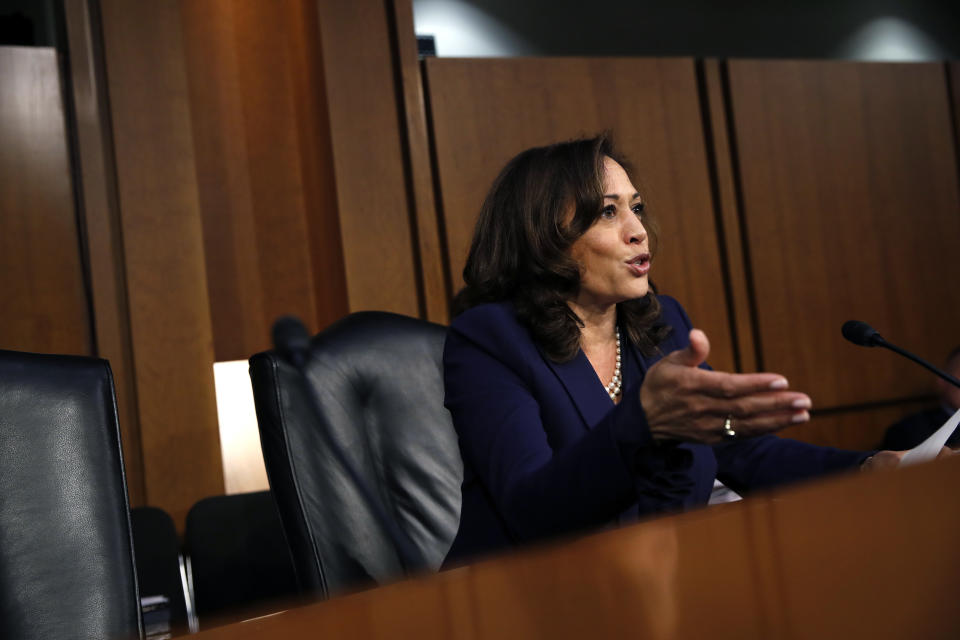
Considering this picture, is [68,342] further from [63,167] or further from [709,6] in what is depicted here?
[709,6]

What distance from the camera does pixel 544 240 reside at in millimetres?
1691

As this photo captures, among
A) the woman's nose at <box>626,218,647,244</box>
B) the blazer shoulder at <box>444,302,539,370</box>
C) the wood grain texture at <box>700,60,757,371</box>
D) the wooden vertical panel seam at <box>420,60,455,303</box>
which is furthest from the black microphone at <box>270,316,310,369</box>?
the wood grain texture at <box>700,60,757,371</box>

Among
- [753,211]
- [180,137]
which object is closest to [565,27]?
[753,211]

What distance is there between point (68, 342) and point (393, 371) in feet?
5.07

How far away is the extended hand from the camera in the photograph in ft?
2.85

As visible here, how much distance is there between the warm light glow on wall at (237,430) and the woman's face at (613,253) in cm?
165

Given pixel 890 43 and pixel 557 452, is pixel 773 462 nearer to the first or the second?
pixel 557 452

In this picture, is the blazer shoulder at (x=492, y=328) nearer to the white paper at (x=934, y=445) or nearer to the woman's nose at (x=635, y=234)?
the woman's nose at (x=635, y=234)

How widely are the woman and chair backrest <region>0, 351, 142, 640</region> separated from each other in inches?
20.9

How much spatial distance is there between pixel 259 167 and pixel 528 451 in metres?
2.29

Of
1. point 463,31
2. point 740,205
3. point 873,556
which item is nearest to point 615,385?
point 873,556

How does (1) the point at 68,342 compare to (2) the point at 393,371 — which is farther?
(1) the point at 68,342

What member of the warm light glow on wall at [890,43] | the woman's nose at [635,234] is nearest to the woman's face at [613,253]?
the woman's nose at [635,234]

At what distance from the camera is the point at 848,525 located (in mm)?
529
